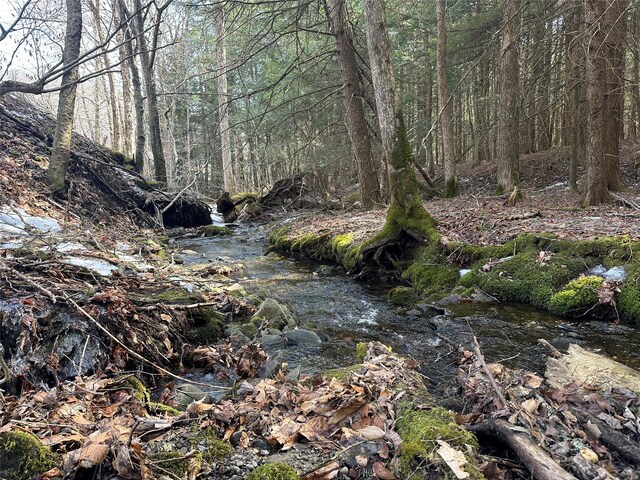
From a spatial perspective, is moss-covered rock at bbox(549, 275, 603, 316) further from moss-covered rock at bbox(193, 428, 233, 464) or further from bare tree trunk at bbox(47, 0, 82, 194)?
bare tree trunk at bbox(47, 0, 82, 194)

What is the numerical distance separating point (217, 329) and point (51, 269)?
69.9 inches

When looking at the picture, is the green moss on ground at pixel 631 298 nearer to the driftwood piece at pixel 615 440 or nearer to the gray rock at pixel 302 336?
the driftwood piece at pixel 615 440

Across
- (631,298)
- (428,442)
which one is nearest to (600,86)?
(631,298)

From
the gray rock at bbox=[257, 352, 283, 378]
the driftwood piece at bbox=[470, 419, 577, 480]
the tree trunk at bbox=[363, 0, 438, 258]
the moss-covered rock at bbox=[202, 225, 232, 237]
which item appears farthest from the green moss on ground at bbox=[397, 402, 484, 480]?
the moss-covered rock at bbox=[202, 225, 232, 237]

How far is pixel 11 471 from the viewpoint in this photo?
5.85 ft

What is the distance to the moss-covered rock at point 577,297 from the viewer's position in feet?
16.6

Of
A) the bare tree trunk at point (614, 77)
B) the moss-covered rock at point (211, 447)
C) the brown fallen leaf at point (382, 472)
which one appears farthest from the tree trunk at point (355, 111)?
the brown fallen leaf at point (382, 472)

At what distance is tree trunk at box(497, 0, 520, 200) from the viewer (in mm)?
11461

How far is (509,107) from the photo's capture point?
12258mm

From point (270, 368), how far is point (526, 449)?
222 cm

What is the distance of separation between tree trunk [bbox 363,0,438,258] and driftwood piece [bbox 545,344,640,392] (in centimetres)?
377

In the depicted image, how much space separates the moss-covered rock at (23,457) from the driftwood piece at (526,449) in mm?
2134

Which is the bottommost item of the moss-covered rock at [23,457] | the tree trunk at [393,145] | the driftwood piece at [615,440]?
the driftwood piece at [615,440]

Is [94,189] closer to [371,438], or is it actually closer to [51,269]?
[51,269]
